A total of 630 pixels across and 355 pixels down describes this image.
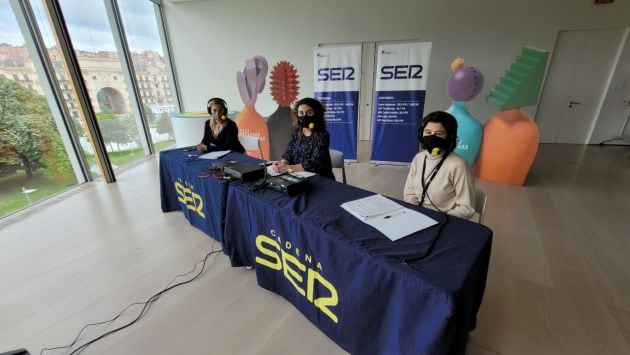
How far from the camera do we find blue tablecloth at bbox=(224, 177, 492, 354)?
2.75 ft

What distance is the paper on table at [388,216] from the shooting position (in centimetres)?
108

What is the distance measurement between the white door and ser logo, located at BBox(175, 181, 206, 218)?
268 inches

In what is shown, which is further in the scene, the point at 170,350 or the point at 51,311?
the point at 51,311

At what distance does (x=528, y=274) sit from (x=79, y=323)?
9.98ft

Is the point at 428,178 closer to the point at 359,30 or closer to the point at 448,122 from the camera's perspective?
the point at 448,122

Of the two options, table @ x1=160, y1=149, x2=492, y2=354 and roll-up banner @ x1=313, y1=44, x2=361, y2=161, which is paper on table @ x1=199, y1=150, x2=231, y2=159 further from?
roll-up banner @ x1=313, y1=44, x2=361, y2=161

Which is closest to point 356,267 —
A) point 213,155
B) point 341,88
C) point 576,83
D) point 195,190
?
point 195,190

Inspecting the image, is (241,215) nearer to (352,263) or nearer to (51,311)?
(352,263)

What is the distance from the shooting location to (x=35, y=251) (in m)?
2.25

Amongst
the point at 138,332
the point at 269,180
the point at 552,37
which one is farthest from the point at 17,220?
the point at 552,37

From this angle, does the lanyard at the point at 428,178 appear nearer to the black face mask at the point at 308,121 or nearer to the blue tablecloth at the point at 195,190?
the black face mask at the point at 308,121

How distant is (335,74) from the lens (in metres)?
4.08

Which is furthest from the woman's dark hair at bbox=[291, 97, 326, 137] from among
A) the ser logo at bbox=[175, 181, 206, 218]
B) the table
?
the ser logo at bbox=[175, 181, 206, 218]

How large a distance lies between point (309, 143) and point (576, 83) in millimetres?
6301
